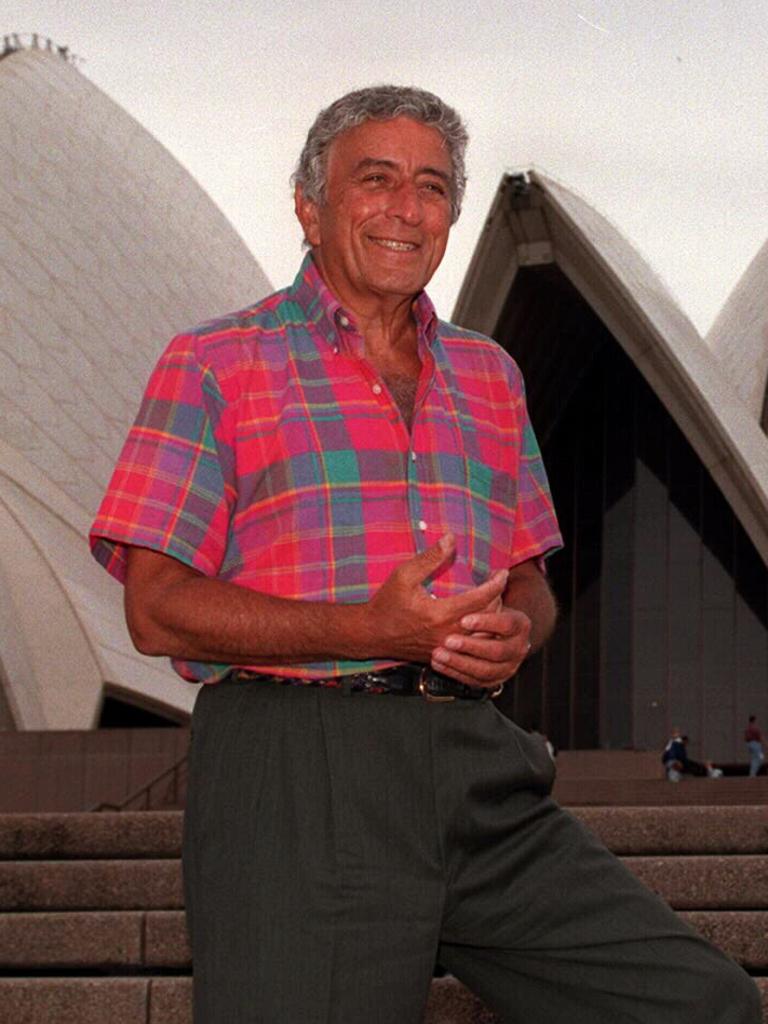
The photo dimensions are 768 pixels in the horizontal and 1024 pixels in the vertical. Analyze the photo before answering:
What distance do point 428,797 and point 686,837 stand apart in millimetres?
3357

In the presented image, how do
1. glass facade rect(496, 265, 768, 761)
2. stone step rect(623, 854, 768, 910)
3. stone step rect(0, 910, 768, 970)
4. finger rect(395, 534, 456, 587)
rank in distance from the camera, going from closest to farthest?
finger rect(395, 534, 456, 587), stone step rect(0, 910, 768, 970), stone step rect(623, 854, 768, 910), glass facade rect(496, 265, 768, 761)

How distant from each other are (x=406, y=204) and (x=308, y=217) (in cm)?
18

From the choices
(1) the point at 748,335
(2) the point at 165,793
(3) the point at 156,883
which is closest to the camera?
(3) the point at 156,883

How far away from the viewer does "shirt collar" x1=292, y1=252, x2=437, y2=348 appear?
2.14 m

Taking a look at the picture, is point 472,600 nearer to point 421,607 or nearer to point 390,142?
point 421,607

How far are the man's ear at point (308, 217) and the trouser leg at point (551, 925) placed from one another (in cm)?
70

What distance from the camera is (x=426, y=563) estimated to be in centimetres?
181

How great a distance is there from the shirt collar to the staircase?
5.95 feet

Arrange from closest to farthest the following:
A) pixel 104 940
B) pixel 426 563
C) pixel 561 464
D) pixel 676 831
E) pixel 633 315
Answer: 1. pixel 426 563
2. pixel 104 940
3. pixel 676 831
4. pixel 633 315
5. pixel 561 464

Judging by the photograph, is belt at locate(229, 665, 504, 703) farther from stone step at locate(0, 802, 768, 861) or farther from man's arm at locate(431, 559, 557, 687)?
stone step at locate(0, 802, 768, 861)

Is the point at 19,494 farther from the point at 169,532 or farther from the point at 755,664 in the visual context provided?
the point at 169,532

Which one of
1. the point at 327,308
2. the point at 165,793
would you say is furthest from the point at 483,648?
the point at 165,793

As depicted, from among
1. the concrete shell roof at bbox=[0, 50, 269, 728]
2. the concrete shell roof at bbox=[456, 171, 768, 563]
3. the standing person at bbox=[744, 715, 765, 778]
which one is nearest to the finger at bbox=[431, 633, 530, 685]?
the standing person at bbox=[744, 715, 765, 778]

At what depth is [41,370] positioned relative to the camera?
71.6 feet
